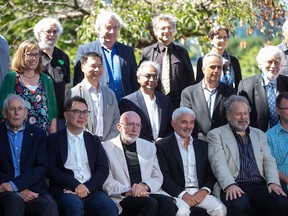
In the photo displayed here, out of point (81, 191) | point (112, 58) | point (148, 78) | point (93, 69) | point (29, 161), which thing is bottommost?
point (81, 191)

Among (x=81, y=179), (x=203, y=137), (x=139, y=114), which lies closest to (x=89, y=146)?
(x=81, y=179)

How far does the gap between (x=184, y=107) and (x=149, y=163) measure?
29.5 inches

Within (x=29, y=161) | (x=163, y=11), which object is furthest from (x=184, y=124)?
(x=163, y=11)

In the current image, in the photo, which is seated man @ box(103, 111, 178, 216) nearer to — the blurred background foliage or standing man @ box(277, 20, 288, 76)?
standing man @ box(277, 20, 288, 76)

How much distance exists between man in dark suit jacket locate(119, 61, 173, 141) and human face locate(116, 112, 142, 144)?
53 cm

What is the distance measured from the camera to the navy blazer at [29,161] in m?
7.20

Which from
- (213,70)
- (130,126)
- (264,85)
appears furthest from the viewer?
(264,85)

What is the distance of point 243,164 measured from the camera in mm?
8102

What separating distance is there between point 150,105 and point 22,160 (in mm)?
1813

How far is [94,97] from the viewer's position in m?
8.26

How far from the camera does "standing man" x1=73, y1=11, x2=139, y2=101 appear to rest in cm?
875

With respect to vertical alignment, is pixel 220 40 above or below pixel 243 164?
above

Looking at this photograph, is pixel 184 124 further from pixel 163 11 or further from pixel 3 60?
pixel 163 11

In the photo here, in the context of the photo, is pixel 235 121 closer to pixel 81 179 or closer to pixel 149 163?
pixel 149 163
